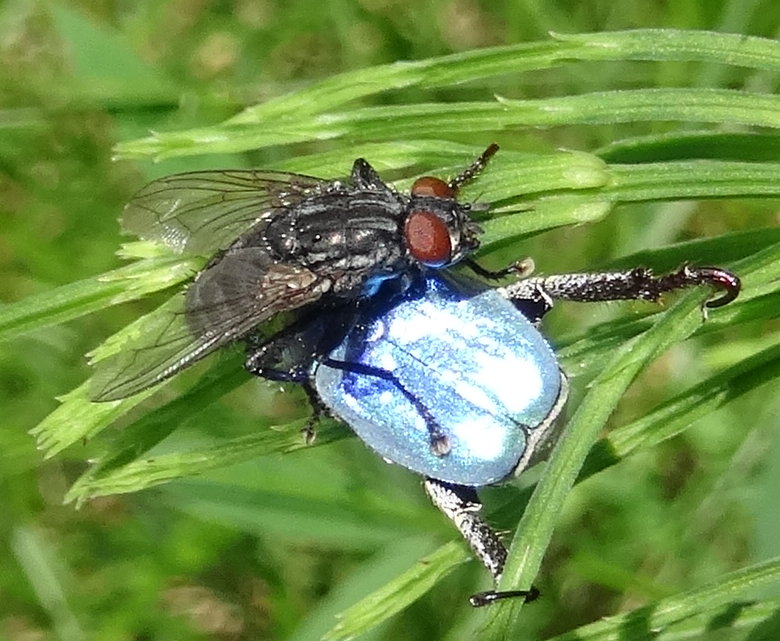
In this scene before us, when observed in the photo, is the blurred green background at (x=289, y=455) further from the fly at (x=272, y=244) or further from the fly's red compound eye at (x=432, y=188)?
the fly's red compound eye at (x=432, y=188)

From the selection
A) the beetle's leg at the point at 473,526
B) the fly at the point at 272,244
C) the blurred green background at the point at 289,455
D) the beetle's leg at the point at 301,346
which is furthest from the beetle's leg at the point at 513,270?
the blurred green background at the point at 289,455

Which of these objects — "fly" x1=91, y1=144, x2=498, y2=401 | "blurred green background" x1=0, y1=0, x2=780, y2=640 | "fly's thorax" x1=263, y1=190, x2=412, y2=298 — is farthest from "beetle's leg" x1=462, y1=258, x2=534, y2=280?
"blurred green background" x1=0, y1=0, x2=780, y2=640

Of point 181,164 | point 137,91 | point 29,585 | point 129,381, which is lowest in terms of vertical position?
point 129,381

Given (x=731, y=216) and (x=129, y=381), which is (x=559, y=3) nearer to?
(x=731, y=216)

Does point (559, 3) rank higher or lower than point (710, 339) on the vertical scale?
higher

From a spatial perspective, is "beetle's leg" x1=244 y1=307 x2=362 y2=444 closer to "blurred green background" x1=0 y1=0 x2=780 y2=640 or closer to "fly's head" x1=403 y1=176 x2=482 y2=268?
"fly's head" x1=403 y1=176 x2=482 y2=268

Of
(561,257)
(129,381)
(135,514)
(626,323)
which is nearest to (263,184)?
(129,381)
